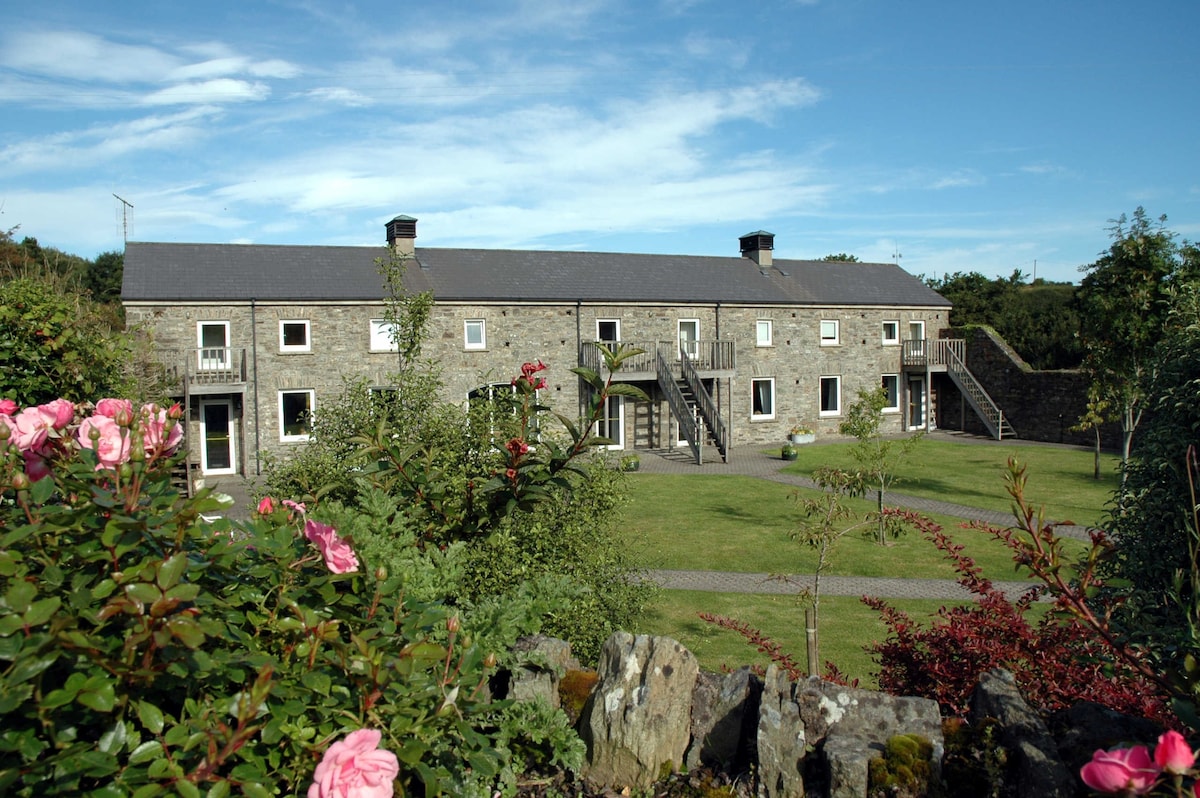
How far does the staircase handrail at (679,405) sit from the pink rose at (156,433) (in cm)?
2460

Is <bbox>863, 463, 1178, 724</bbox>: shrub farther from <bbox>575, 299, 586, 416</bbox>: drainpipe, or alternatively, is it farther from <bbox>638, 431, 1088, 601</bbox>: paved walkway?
<bbox>575, 299, 586, 416</bbox>: drainpipe

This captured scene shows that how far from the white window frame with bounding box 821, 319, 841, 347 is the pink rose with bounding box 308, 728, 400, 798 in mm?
33050

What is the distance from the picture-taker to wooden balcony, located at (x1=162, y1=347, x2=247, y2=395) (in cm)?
2395

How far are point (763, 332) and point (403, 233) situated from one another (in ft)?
47.1

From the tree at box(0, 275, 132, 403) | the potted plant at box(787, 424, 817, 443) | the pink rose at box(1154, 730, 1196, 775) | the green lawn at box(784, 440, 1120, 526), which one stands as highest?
the tree at box(0, 275, 132, 403)

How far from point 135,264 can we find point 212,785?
2803cm

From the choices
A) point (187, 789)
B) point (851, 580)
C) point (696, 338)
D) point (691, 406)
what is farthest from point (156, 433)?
point (696, 338)

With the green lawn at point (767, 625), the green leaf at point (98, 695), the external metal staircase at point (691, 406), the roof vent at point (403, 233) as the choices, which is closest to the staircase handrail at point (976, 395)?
the external metal staircase at point (691, 406)

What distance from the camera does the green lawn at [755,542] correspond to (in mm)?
13219

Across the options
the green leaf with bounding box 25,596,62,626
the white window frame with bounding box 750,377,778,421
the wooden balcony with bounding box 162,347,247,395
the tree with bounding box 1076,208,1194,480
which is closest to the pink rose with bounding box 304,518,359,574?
the green leaf with bounding box 25,596,62,626

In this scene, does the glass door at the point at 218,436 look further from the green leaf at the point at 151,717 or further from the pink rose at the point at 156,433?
the green leaf at the point at 151,717

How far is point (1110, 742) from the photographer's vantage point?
9.58ft

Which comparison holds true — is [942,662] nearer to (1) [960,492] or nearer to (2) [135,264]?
(1) [960,492]

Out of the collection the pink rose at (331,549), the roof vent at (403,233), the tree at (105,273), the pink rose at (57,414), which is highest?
the tree at (105,273)
